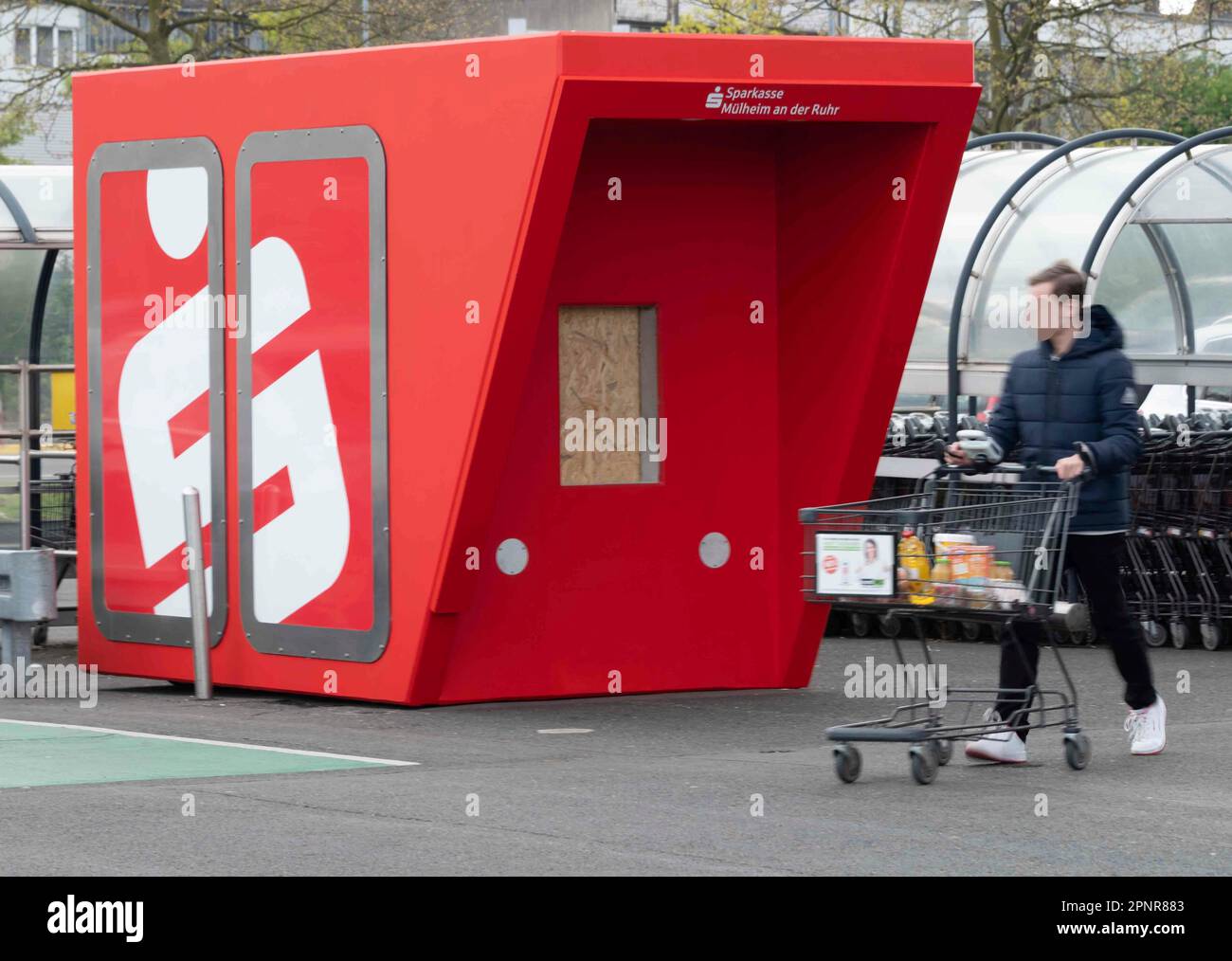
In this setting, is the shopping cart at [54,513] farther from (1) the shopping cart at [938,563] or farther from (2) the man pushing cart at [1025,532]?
(1) the shopping cart at [938,563]

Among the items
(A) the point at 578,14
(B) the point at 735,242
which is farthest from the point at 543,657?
(A) the point at 578,14

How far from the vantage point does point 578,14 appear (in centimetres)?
4800

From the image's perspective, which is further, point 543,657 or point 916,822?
point 543,657

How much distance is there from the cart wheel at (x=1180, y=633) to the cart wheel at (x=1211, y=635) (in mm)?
124

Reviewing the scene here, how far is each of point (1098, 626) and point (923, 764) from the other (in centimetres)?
119

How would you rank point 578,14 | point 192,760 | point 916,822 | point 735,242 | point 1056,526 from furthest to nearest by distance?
point 578,14 → point 735,242 → point 192,760 → point 1056,526 → point 916,822

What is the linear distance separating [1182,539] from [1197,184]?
2771 mm

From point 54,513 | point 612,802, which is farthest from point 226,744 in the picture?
point 54,513

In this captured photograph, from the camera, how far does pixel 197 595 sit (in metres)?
11.8

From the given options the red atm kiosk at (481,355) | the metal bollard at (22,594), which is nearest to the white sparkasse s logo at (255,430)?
the red atm kiosk at (481,355)

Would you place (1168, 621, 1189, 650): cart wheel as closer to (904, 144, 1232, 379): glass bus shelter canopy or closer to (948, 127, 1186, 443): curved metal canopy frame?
(904, 144, 1232, 379): glass bus shelter canopy
